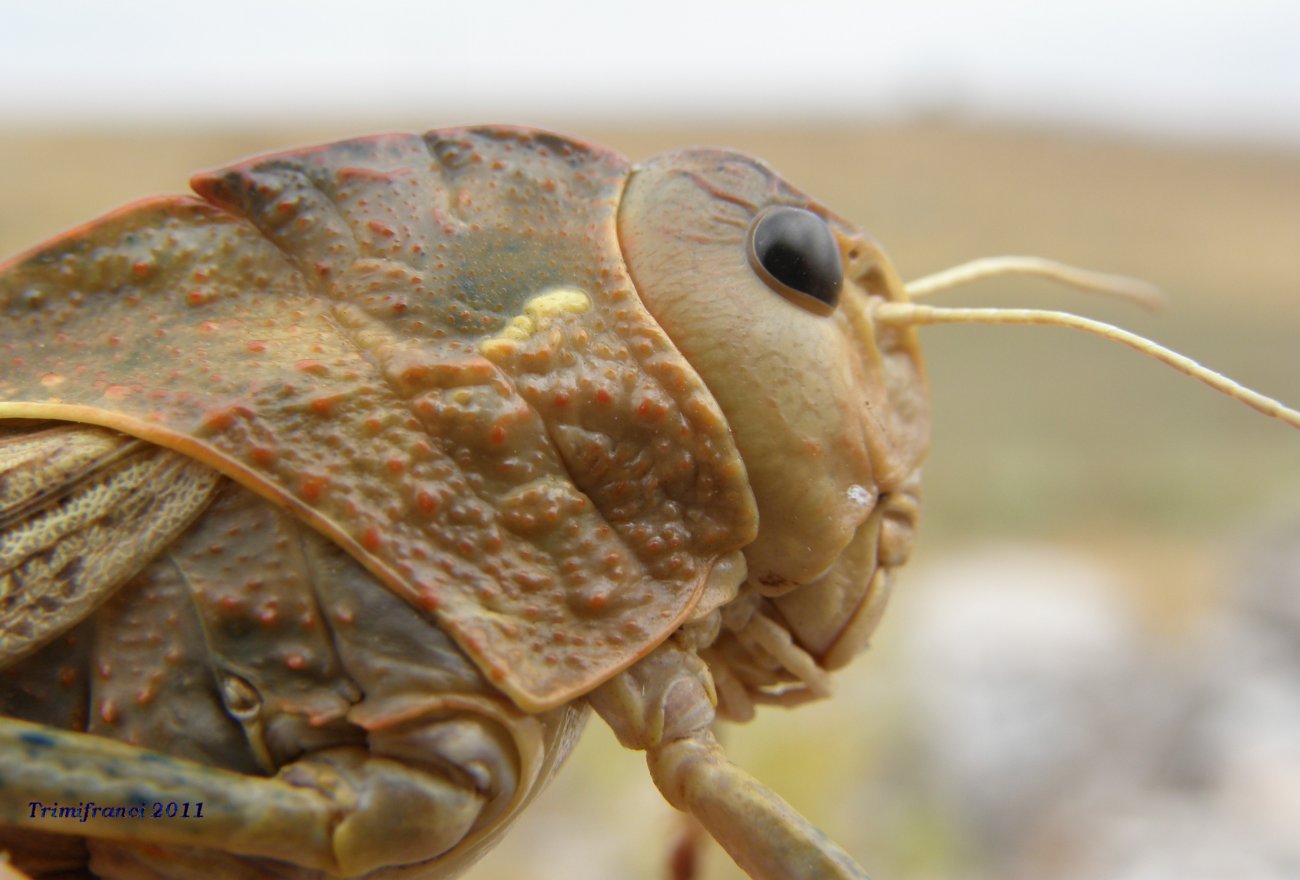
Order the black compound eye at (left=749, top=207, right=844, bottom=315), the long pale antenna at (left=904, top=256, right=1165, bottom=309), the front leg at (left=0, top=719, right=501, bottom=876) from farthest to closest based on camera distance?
the long pale antenna at (left=904, top=256, right=1165, bottom=309) < the black compound eye at (left=749, top=207, right=844, bottom=315) < the front leg at (left=0, top=719, right=501, bottom=876)

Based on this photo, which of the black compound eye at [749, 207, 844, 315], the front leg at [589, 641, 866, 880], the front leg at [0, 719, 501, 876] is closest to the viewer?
the front leg at [0, 719, 501, 876]

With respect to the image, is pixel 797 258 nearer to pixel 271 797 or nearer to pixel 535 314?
pixel 535 314

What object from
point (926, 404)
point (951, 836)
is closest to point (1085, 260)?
point (951, 836)

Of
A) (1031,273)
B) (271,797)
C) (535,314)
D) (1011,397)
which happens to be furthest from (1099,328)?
(1011,397)

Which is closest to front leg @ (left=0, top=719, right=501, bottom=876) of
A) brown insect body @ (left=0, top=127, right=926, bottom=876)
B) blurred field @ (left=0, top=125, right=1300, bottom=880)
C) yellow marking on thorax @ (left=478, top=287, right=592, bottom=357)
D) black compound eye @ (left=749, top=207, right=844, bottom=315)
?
brown insect body @ (left=0, top=127, right=926, bottom=876)

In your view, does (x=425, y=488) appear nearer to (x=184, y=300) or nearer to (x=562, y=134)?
(x=184, y=300)

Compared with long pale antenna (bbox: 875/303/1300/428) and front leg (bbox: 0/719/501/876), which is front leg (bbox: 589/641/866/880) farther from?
long pale antenna (bbox: 875/303/1300/428)
